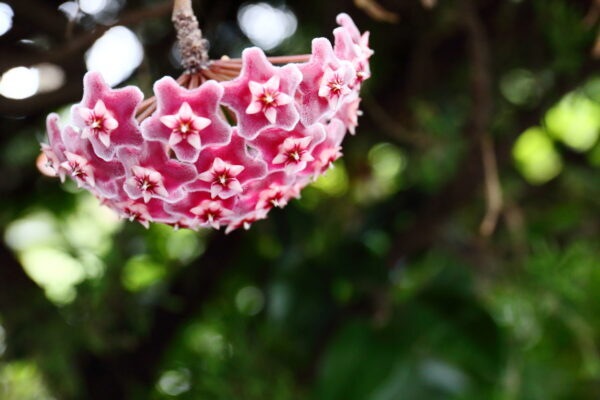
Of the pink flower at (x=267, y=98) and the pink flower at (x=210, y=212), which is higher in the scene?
the pink flower at (x=267, y=98)

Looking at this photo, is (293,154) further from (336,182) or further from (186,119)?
(336,182)

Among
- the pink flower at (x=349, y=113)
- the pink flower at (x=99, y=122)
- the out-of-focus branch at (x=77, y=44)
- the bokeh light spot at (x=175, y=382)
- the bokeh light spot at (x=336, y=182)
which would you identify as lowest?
the bokeh light spot at (x=175, y=382)

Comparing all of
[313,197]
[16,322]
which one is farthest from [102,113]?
[313,197]

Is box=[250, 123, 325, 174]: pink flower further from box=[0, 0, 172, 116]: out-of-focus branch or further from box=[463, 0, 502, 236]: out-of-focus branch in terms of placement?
box=[463, 0, 502, 236]: out-of-focus branch

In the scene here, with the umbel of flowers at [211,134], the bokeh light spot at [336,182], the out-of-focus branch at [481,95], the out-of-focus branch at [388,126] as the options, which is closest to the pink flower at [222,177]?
the umbel of flowers at [211,134]

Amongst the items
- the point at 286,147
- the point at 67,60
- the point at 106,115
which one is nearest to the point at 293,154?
the point at 286,147

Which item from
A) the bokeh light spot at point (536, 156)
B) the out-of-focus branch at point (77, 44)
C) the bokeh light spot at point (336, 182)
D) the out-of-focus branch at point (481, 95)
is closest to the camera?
the out-of-focus branch at point (77, 44)

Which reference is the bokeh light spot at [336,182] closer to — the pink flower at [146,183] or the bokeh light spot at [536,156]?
the bokeh light spot at [536,156]
